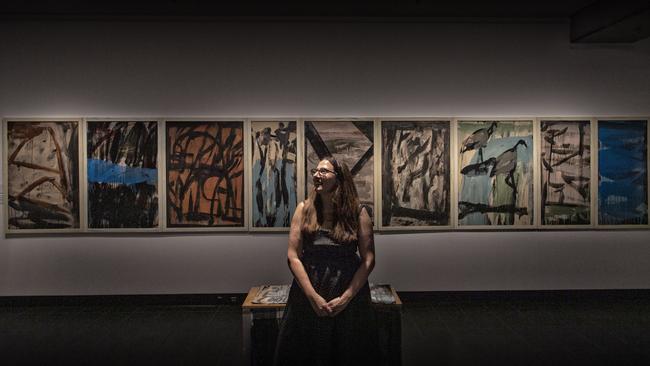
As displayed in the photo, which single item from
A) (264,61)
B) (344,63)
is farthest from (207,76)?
(344,63)

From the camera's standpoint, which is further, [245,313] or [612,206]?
[612,206]

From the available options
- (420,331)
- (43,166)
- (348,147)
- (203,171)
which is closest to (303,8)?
(348,147)

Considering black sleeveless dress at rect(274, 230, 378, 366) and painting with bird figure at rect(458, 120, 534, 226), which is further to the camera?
painting with bird figure at rect(458, 120, 534, 226)

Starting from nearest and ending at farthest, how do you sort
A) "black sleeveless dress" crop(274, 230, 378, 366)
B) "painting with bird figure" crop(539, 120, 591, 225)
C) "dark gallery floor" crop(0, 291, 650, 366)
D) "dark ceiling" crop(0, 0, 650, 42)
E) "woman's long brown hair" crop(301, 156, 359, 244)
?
"black sleeveless dress" crop(274, 230, 378, 366)
"woman's long brown hair" crop(301, 156, 359, 244)
"dark gallery floor" crop(0, 291, 650, 366)
"dark ceiling" crop(0, 0, 650, 42)
"painting with bird figure" crop(539, 120, 591, 225)

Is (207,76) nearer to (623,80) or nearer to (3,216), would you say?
(3,216)

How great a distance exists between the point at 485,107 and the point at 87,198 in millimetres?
4863

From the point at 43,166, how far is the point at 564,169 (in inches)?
244

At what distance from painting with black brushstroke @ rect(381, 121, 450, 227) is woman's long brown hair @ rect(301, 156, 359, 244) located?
236 cm

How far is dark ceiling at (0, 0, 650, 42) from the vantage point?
192 inches

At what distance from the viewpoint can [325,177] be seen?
9.71 feet

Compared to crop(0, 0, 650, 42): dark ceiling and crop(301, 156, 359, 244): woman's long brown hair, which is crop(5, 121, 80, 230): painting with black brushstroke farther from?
crop(301, 156, 359, 244): woman's long brown hair

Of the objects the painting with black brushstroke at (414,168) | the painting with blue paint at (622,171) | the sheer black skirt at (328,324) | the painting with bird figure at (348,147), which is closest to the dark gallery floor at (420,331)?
the sheer black skirt at (328,324)

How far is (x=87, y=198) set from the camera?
5250 millimetres

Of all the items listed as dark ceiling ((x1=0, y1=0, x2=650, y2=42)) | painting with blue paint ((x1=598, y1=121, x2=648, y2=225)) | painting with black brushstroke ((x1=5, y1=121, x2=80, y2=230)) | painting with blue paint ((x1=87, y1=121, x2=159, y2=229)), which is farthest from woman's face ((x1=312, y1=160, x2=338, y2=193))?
painting with blue paint ((x1=598, y1=121, x2=648, y2=225))
